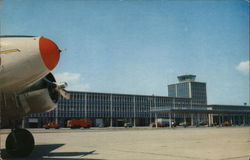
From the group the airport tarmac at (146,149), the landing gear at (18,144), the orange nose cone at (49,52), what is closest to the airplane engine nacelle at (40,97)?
the landing gear at (18,144)

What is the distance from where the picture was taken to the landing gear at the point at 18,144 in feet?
40.4

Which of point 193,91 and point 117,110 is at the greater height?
point 193,91

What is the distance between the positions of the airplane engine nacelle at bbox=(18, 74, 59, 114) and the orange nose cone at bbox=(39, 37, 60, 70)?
3824 mm

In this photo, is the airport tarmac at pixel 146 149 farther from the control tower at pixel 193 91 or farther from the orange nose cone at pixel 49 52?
the control tower at pixel 193 91

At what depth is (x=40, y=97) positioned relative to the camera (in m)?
13.0

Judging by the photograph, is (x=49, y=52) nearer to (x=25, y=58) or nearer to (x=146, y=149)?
(x=25, y=58)

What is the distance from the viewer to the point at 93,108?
116 m

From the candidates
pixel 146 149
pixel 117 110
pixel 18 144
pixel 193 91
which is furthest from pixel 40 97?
pixel 193 91

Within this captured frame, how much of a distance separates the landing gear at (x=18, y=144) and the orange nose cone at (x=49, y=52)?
5111mm

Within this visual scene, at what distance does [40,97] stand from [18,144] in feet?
7.86

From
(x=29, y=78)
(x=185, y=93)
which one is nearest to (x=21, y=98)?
(x=29, y=78)

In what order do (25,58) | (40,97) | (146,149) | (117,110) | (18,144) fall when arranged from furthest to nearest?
(117,110) → (146,149) → (40,97) → (18,144) → (25,58)

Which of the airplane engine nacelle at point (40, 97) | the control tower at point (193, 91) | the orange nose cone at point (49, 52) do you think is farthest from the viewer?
the control tower at point (193, 91)

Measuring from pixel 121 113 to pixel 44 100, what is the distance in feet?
362
